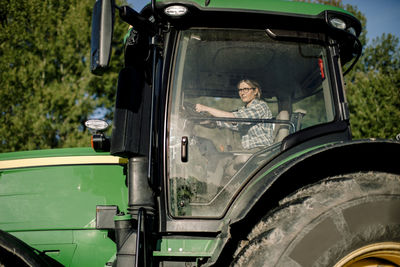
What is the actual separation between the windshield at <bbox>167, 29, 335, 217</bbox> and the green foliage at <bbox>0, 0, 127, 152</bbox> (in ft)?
33.5

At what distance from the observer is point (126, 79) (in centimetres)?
232

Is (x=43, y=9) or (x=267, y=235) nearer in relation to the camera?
(x=267, y=235)

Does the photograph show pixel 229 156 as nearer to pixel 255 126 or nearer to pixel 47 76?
pixel 255 126

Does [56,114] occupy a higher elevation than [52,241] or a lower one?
higher

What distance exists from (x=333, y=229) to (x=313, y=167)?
0.39 metres

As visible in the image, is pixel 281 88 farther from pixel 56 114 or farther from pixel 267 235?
pixel 56 114

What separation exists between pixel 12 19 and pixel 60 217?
36.5ft

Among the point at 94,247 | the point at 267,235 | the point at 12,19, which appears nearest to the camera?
the point at 267,235

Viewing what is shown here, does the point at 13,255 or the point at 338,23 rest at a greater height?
the point at 338,23

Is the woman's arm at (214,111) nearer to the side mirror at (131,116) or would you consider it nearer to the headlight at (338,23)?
the side mirror at (131,116)

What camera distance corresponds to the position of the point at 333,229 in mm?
1892

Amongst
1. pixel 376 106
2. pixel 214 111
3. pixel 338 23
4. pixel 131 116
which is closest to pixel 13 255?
pixel 131 116

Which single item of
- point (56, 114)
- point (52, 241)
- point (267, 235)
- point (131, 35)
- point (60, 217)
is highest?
point (56, 114)

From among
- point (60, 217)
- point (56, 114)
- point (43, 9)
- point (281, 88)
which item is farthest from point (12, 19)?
point (281, 88)
